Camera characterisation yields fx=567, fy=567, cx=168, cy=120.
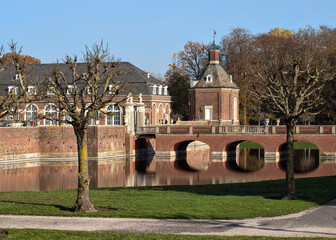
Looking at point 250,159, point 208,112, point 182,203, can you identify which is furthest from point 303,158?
point 182,203

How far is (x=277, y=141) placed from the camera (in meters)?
48.2

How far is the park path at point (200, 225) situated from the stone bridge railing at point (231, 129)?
3222cm

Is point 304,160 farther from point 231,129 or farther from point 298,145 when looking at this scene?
point 298,145

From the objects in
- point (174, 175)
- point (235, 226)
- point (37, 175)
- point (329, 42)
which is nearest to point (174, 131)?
point (174, 175)

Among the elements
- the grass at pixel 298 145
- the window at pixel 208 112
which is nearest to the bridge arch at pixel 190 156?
the window at pixel 208 112

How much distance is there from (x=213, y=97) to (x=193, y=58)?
635 inches

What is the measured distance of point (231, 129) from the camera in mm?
49688

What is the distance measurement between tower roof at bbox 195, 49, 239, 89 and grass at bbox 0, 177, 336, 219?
1424 inches

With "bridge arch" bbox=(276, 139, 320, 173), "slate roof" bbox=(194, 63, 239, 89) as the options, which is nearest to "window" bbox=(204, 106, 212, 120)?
"slate roof" bbox=(194, 63, 239, 89)

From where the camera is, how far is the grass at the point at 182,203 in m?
16.0

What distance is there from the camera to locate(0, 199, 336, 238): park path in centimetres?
1368

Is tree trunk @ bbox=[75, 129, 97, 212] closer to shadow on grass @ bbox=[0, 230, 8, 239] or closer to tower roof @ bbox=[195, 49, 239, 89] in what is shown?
shadow on grass @ bbox=[0, 230, 8, 239]

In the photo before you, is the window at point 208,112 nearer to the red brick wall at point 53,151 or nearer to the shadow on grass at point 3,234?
the red brick wall at point 53,151

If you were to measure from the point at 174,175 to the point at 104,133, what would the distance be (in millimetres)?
11352
